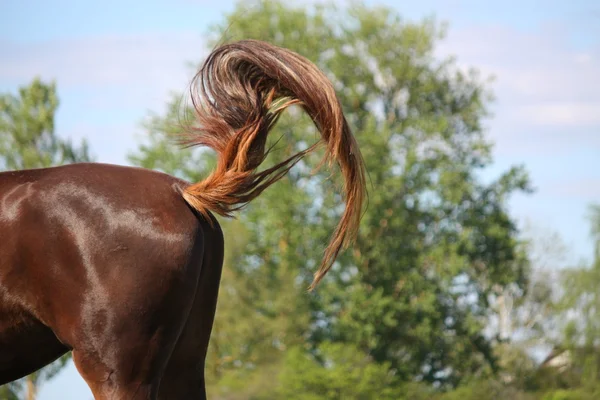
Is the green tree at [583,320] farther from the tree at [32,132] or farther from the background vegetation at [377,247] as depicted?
the tree at [32,132]

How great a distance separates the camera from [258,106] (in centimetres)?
407

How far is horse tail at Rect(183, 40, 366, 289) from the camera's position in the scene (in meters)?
4.00

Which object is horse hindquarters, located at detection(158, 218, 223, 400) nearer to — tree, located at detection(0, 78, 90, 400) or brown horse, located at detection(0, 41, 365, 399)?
brown horse, located at detection(0, 41, 365, 399)

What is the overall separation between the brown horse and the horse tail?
47 mm

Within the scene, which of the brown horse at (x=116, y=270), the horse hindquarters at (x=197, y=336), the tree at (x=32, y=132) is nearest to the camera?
the brown horse at (x=116, y=270)

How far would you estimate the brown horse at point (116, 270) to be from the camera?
11.6 feet

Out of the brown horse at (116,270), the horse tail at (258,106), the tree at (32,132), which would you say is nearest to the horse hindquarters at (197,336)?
the brown horse at (116,270)

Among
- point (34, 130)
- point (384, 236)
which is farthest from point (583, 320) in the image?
point (34, 130)

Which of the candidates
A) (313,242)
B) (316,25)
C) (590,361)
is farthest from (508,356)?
(316,25)

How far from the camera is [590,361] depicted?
3544 centimetres

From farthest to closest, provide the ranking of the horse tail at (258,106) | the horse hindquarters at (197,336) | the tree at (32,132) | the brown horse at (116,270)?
the tree at (32,132) < the horse tail at (258,106) < the horse hindquarters at (197,336) < the brown horse at (116,270)

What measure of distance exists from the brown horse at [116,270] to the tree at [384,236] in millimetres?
29661

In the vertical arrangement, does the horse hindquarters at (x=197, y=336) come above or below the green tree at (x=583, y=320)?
below

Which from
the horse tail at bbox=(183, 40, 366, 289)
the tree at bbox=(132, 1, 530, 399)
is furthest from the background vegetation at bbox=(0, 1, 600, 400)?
the horse tail at bbox=(183, 40, 366, 289)
